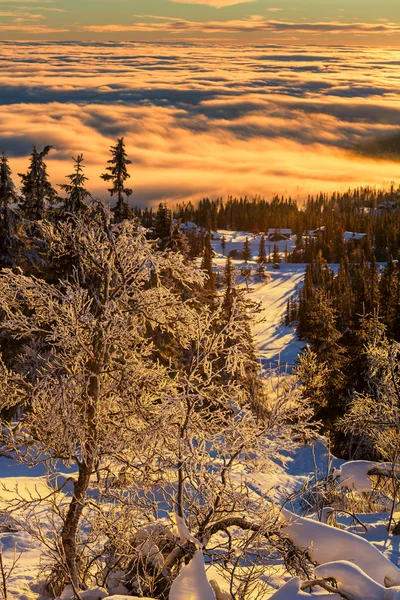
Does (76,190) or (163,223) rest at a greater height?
(76,190)

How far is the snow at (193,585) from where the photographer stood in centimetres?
658

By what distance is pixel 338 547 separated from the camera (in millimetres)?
8164

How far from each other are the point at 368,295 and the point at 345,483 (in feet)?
94.7

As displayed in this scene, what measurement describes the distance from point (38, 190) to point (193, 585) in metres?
24.7

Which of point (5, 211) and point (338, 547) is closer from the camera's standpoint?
point (338, 547)

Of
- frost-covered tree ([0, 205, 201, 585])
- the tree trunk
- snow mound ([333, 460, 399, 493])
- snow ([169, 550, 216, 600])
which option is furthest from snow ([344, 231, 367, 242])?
snow ([169, 550, 216, 600])

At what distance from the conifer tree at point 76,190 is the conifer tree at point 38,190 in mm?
5851

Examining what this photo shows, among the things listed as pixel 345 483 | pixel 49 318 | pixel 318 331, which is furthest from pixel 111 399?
pixel 318 331

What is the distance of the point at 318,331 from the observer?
1390 inches


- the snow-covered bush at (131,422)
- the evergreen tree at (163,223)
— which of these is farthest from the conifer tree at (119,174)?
the snow-covered bush at (131,422)

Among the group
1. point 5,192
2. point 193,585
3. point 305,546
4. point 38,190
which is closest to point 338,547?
point 305,546

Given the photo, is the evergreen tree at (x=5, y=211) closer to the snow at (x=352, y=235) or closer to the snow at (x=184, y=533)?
the snow at (x=184, y=533)

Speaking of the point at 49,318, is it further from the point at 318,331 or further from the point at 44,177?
the point at 318,331

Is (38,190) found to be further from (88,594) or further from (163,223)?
(88,594)
